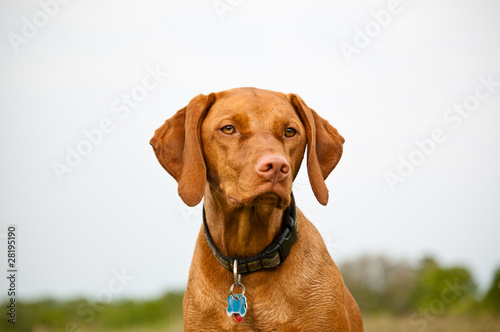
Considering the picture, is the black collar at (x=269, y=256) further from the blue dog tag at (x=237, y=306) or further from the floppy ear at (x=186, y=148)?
the floppy ear at (x=186, y=148)

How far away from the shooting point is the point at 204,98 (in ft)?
15.5

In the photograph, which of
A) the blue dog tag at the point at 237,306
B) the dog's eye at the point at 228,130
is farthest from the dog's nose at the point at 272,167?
the blue dog tag at the point at 237,306

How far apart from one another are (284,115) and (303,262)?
45.8 inches

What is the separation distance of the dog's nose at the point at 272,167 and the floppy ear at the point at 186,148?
23.1 inches

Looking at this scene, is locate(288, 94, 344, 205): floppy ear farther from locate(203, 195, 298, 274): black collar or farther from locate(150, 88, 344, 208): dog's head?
locate(203, 195, 298, 274): black collar

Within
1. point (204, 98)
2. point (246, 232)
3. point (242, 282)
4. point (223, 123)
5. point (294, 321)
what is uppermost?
point (204, 98)

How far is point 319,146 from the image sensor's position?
4941 mm

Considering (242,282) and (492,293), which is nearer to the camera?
(242,282)

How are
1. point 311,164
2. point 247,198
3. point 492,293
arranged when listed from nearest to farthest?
point 247,198, point 311,164, point 492,293

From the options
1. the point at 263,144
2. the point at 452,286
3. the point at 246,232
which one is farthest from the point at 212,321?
the point at 452,286

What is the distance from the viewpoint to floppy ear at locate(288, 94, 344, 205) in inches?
186

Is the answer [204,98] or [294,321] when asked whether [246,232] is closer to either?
[294,321]

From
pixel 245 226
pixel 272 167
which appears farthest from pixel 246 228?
pixel 272 167

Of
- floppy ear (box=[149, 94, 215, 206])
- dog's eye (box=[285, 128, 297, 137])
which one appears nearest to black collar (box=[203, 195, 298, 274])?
floppy ear (box=[149, 94, 215, 206])
